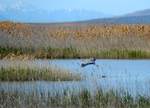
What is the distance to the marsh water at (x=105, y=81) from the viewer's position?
13320 millimetres

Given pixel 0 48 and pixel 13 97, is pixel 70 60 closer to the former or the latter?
pixel 0 48

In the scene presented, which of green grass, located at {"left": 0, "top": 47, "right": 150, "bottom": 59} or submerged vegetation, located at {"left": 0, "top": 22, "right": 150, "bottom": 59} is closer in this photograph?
submerged vegetation, located at {"left": 0, "top": 22, "right": 150, "bottom": 59}

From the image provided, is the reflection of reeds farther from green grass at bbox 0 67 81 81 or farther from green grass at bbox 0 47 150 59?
green grass at bbox 0 47 150 59

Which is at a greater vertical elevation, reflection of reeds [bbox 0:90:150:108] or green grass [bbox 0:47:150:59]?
reflection of reeds [bbox 0:90:150:108]

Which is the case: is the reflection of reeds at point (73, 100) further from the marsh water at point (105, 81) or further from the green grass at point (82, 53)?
the green grass at point (82, 53)

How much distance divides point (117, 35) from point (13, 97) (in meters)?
16.8

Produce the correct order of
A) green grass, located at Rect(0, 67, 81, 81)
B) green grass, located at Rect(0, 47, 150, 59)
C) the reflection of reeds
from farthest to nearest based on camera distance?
green grass, located at Rect(0, 47, 150, 59), green grass, located at Rect(0, 67, 81, 81), the reflection of reeds

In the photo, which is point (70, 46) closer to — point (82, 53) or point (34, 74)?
point (82, 53)

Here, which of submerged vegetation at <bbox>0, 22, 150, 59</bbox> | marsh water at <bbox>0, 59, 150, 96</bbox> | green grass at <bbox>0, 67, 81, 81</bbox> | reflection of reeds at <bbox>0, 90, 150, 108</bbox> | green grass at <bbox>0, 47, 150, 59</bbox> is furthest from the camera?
green grass at <bbox>0, 47, 150, 59</bbox>

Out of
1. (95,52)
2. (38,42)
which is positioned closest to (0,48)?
(38,42)

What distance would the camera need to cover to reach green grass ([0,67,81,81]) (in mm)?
16453

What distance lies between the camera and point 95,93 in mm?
12500

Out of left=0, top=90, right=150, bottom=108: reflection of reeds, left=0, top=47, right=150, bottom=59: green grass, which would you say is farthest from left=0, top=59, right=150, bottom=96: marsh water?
left=0, top=47, right=150, bottom=59: green grass

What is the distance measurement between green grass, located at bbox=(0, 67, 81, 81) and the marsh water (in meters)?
0.26
